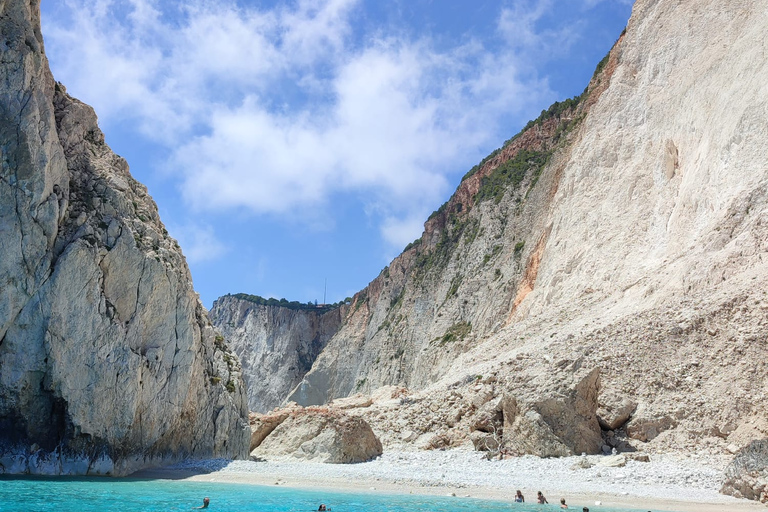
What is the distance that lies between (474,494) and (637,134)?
25835 millimetres

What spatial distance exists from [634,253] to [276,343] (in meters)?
59.6

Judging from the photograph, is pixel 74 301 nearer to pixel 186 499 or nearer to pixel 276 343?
pixel 186 499

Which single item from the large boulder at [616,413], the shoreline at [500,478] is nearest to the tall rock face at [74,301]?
the shoreline at [500,478]

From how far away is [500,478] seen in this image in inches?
666

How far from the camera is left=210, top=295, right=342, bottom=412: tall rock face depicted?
79.8m

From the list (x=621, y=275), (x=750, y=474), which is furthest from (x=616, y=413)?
(x=621, y=275)

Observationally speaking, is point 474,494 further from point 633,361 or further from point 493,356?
point 493,356

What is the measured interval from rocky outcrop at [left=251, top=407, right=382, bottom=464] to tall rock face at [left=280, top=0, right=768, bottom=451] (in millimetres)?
2489

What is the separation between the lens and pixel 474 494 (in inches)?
615

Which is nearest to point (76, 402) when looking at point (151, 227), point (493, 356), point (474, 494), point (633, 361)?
point (151, 227)

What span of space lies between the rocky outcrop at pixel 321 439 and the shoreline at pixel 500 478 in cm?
75

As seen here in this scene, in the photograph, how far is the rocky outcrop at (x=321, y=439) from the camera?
70.8ft

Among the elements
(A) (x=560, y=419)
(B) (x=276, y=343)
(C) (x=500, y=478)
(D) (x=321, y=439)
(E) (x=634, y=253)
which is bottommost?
(C) (x=500, y=478)

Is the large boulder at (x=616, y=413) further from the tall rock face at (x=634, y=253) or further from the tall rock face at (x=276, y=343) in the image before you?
the tall rock face at (x=276, y=343)
